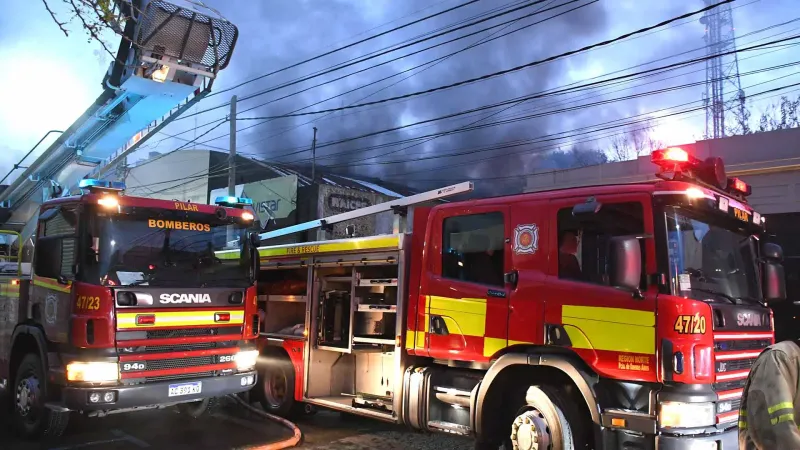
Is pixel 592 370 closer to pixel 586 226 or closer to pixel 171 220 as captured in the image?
pixel 586 226

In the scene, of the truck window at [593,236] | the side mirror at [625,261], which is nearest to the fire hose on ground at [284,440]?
the truck window at [593,236]

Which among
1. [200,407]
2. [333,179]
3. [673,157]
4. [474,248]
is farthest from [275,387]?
[333,179]

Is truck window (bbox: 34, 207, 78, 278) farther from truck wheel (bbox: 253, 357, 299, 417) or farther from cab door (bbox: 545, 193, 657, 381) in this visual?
cab door (bbox: 545, 193, 657, 381)

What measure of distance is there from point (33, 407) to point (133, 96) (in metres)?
4.10

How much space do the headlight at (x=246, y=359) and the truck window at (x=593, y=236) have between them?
13.2 ft

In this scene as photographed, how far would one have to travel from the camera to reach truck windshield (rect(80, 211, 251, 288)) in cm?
648

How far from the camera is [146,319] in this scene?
6539 mm

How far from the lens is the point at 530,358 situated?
17.4 feet

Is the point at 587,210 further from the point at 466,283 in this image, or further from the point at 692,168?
the point at 466,283

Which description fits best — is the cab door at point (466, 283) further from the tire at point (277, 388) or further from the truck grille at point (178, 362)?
the tire at point (277, 388)

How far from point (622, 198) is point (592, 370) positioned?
1.43 meters

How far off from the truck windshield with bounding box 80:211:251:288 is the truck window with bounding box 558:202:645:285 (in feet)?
13.4

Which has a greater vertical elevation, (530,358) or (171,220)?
(171,220)

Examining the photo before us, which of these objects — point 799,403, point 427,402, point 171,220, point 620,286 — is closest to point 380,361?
point 427,402
